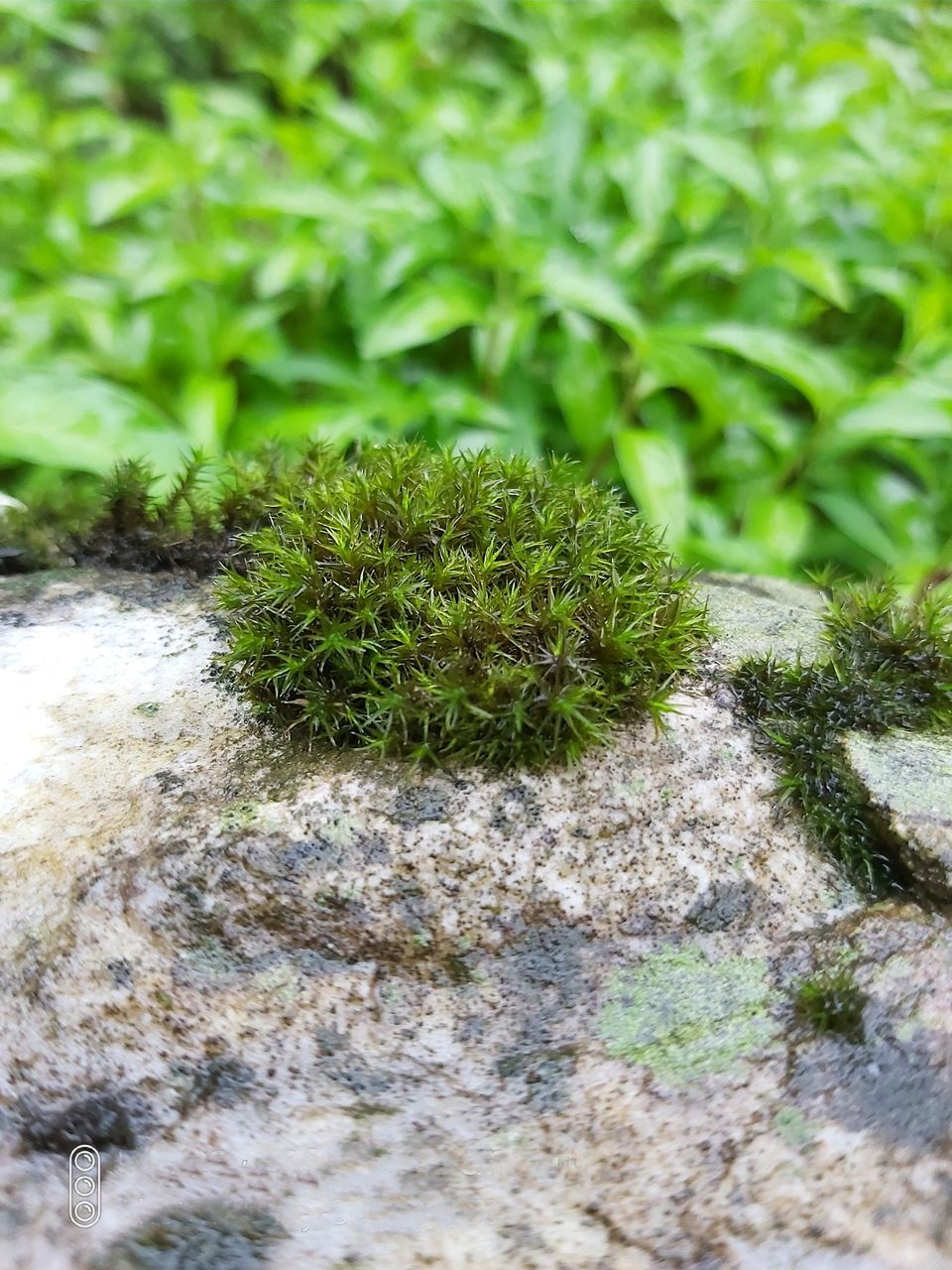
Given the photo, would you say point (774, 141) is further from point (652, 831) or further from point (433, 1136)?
point (433, 1136)

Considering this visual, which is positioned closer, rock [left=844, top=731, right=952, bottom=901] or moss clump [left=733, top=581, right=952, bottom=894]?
rock [left=844, top=731, right=952, bottom=901]

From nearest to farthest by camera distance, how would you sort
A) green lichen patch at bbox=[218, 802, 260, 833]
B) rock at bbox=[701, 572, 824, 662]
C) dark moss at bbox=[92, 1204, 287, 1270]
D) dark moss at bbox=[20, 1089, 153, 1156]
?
dark moss at bbox=[92, 1204, 287, 1270]
dark moss at bbox=[20, 1089, 153, 1156]
green lichen patch at bbox=[218, 802, 260, 833]
rock at bbox=[701, 572, 824, 662]

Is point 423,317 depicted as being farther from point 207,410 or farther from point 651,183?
point 651,183

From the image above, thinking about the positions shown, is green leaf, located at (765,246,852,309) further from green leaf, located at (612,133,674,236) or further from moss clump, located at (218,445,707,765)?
moss clump, located at (218,445,707,765)

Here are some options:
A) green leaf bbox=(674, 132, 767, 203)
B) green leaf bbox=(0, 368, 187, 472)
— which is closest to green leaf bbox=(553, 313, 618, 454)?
green leaf bbox=(674, 132, 767, 203)

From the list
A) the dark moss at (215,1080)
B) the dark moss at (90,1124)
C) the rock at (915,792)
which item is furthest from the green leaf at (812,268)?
the dark moss at (90,1124)

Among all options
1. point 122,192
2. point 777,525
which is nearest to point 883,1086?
point 777,525

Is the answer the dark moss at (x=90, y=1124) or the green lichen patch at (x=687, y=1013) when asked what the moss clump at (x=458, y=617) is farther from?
the dark moss at (x=90, y=1124)
